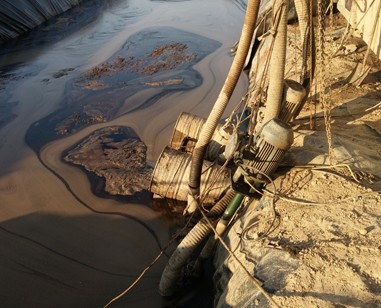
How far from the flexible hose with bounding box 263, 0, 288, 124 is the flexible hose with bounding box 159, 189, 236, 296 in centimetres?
86

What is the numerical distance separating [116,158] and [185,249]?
8.35ft

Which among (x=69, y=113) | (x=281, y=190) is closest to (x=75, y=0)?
(x=69, y=113)

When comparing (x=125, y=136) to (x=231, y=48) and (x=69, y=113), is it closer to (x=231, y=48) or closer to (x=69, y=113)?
(x=69, y=113)

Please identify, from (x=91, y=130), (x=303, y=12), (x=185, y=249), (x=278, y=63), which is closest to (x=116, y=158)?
(x=91, y=130)

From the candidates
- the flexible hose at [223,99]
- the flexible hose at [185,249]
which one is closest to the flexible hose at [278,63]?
the flexible hose at [223,99]

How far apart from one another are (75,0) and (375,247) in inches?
537

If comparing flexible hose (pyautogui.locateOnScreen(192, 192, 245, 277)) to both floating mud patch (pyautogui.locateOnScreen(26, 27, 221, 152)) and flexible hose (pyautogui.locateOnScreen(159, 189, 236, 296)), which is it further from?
floating mud patch (pyautogui.locateOnScreen(26, 27, 221, 152))

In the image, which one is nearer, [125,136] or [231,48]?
[125,136]

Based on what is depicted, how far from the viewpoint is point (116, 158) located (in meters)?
5.72

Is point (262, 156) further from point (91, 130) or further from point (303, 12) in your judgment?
point (91, 130)

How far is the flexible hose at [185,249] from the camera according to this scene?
11.6 feet

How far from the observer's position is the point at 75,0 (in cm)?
1365

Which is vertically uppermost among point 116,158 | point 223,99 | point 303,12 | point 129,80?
point 303,12

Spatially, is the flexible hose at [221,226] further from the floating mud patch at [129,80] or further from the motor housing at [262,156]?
the floating mud patch at [129,80]
